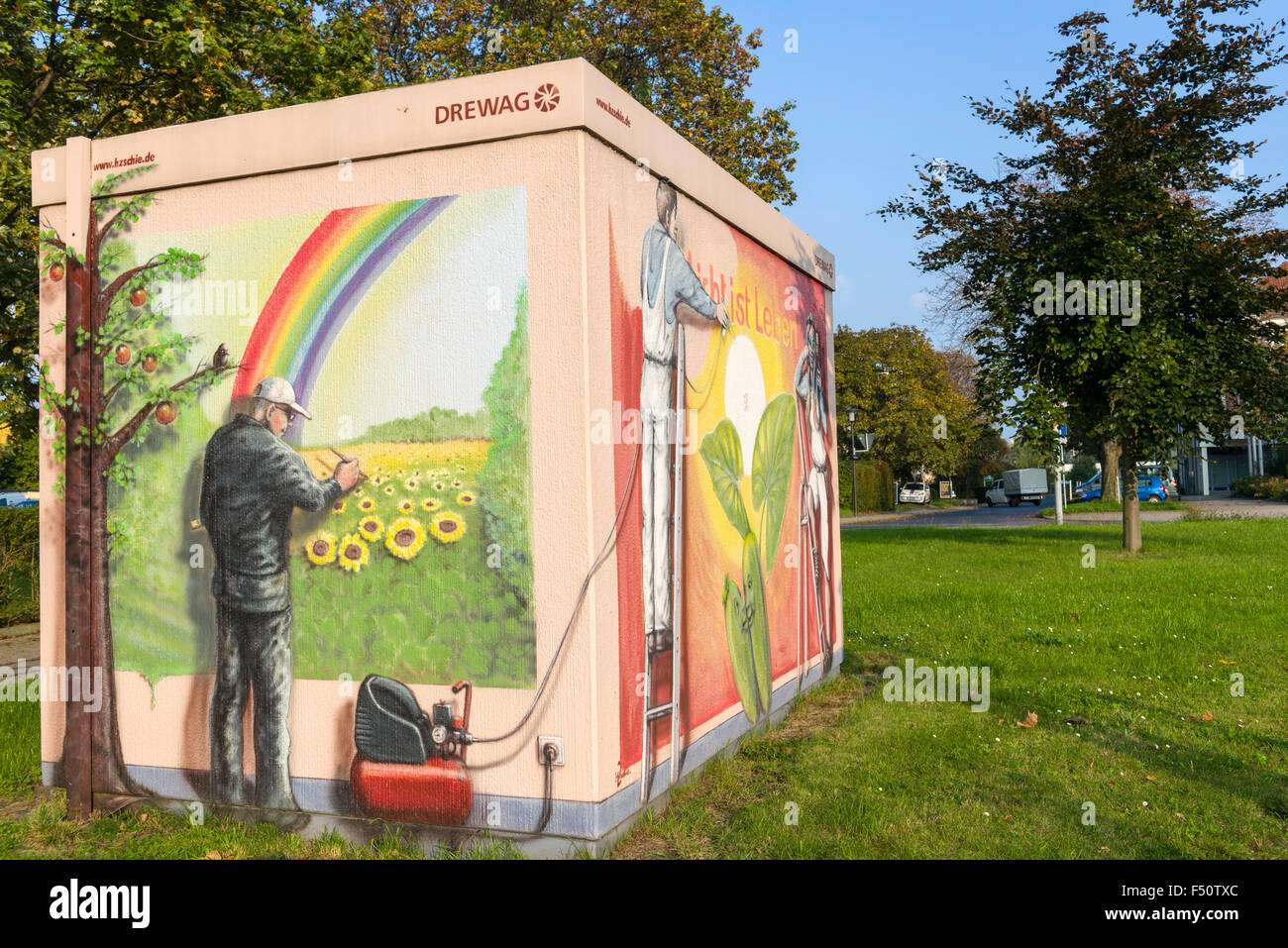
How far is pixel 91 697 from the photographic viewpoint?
17.9ft

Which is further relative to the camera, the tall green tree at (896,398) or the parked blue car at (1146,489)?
the tall green tree at (896,398)

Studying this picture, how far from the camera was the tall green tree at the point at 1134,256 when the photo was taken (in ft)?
45.9

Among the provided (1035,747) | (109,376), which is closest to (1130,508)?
(1035,747)

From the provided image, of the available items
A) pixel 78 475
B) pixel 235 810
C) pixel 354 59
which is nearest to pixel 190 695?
pixel 235 810

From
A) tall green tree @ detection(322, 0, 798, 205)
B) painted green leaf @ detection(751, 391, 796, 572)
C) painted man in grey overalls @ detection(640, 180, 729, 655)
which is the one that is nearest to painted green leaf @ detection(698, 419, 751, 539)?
painted green leaf @ detection(751, 391, 796, 572)

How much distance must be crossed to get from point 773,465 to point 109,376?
4.29m

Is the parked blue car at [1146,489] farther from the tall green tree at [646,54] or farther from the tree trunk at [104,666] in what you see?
the tree trunk at [104,666]

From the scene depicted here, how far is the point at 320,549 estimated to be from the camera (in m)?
5.01

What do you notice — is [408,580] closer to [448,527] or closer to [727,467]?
[448,527]

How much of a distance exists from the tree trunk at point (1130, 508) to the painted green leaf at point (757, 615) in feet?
36.7

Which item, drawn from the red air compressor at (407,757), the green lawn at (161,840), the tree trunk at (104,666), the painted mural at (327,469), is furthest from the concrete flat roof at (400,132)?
the green lawn at (161,840)

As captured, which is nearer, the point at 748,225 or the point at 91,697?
the point at 91,697
